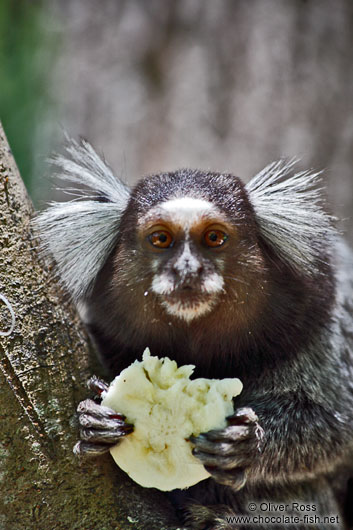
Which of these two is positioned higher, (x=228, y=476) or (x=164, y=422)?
(x=164, y=422)

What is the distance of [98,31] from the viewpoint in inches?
269

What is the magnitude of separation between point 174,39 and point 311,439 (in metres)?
4.94

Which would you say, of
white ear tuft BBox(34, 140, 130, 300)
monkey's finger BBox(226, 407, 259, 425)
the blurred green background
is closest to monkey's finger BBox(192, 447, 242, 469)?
monkey's finger BBox(226, 407, 259, 425)

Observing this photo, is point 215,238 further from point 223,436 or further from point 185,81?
point 185,81

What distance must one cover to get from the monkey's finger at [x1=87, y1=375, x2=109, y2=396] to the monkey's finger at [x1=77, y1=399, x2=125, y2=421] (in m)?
0.05

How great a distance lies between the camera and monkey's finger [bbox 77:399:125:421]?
8.29 ft

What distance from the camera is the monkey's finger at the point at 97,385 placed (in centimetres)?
262

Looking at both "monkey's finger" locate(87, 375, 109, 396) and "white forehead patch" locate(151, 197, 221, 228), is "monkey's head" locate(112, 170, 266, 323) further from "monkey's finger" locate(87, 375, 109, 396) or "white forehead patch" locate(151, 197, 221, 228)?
"monkey's finger" locate(87, 375, 109, 396)

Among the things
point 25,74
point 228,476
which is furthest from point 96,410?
point 25,74

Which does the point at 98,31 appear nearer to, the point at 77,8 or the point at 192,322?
the point at 77,8

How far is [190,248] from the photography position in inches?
111

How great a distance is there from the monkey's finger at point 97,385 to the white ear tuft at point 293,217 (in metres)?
1.14

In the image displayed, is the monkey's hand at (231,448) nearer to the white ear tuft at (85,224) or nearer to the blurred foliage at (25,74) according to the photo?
the white ear tuft at (85,224)

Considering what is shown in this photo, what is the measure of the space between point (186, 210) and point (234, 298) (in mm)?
459
